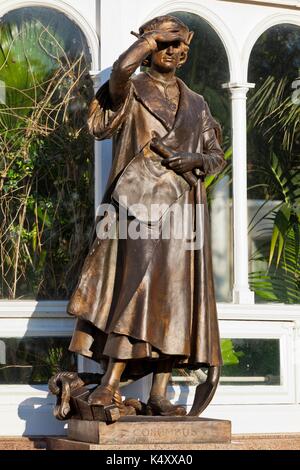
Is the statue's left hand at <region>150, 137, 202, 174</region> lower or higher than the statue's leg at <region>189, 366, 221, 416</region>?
higher

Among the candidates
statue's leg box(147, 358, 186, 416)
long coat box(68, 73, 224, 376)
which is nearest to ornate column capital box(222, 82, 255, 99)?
long coat box(68, 73, 224, 376)

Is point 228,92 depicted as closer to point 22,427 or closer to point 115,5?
point 115,5

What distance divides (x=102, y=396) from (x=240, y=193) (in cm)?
175

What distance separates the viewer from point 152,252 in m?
7.04

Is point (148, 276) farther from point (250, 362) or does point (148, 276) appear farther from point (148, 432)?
point (250, 362)

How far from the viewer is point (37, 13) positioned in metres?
8.07

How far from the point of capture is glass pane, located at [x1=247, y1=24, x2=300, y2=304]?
27.7 ft

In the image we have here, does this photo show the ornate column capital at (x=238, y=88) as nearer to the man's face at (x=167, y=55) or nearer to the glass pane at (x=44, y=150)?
the glass pane at (x=44, y=150)

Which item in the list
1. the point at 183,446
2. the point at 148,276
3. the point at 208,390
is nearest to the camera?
the point at 183,446

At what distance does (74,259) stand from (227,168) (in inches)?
39.2

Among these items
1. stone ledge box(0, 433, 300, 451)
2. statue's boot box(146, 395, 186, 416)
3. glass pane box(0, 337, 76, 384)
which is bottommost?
stone ledge box(0, 433, 300, 451)

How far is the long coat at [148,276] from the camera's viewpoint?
274 inches

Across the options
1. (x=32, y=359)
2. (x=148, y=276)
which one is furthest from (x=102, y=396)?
(x=32, y=359)

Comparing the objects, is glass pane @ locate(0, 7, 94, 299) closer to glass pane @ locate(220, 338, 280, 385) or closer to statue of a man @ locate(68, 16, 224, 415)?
statue of a man @ locate(68, 16, 224, 415)
